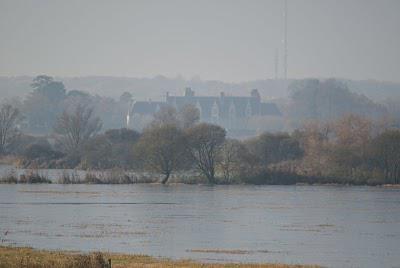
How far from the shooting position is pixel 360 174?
299 feet

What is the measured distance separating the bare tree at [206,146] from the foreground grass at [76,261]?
52.0 metres

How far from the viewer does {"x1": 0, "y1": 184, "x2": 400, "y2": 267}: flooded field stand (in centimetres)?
3934

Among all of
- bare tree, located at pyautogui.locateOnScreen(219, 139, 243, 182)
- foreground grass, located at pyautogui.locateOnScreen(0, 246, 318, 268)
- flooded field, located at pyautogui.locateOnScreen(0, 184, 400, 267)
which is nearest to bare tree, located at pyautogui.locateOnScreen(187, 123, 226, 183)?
bare tree, located at pyautogui.locateOnScreen(219, 139, 243, 182)

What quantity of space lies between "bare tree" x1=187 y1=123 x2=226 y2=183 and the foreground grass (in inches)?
2045

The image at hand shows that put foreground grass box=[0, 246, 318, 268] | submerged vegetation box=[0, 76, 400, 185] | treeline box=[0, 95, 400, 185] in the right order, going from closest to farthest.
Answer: foreground grass box=[0, 246, 318, 268], submerged vegetation box=[0, 76, 400, 185], treeline box=[0, 95, 400, 185]

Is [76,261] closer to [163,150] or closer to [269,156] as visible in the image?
[163,150]

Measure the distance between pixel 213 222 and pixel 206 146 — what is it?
37.3 metres

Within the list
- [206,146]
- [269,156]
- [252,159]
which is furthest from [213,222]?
[269,156]

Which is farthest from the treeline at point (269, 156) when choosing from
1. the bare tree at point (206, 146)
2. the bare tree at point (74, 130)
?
the bare tree at point (74, 130)

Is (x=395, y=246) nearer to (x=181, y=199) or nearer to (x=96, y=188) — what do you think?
(x=181, y=199)

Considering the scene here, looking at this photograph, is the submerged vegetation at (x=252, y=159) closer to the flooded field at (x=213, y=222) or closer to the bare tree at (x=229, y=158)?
the bare tree at (x=229, y=158)

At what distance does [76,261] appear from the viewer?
98.1 feet

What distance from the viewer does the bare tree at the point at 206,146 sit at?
8912 cm

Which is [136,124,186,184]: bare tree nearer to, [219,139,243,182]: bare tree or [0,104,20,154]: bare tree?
[219,139,243,182]: bare tree
